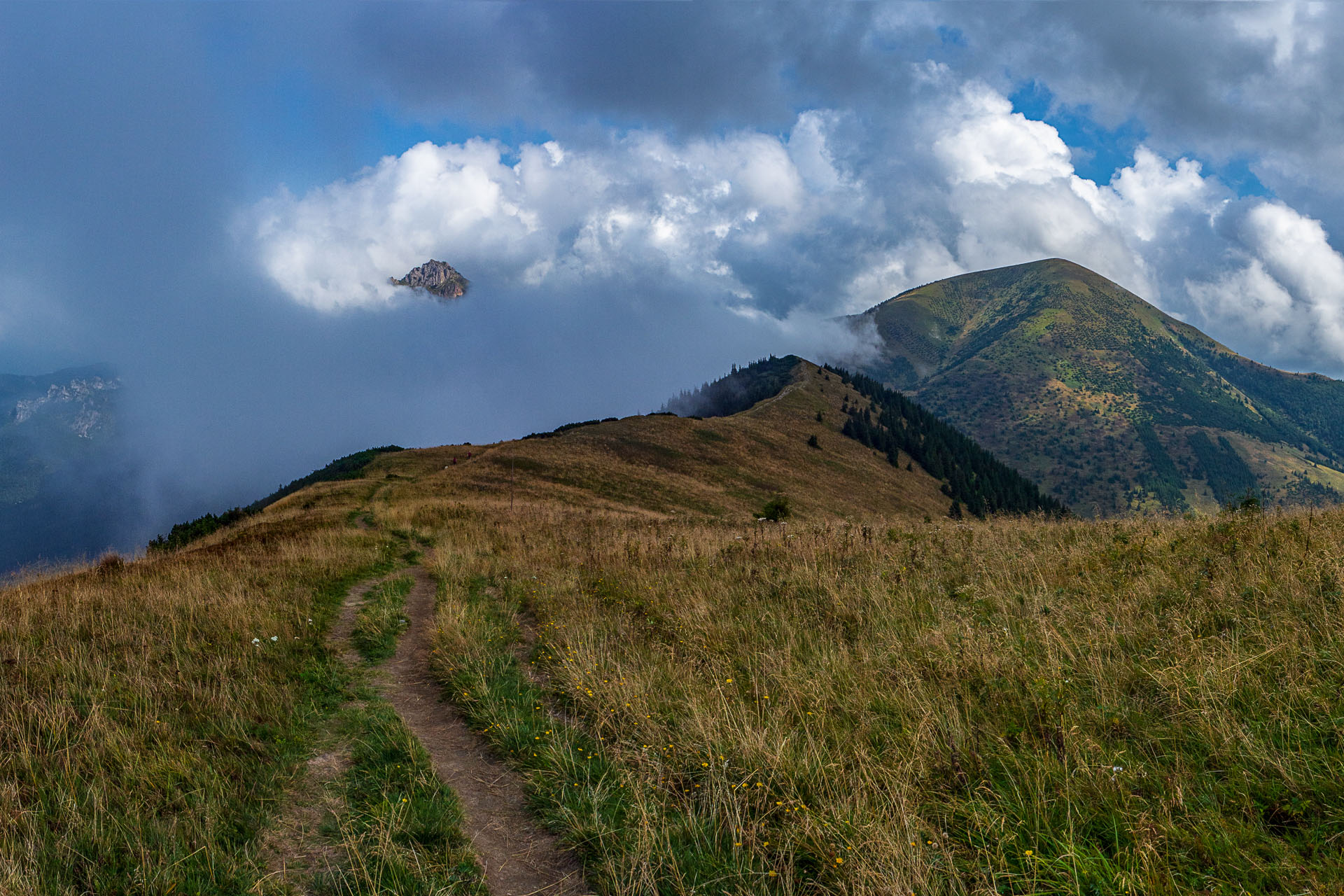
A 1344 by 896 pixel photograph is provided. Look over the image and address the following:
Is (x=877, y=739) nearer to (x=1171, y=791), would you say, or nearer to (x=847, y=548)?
(x=1171, y=791)

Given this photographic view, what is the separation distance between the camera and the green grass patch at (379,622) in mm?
9008

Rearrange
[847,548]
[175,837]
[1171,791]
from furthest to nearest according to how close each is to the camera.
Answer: [847,548] → [175,837] → [1171,791]

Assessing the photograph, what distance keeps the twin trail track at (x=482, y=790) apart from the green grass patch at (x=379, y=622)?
0.69ft

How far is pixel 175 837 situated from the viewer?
13.6 ft

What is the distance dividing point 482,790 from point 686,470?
6206cm

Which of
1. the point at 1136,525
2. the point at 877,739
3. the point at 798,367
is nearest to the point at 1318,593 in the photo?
the point at 877,739

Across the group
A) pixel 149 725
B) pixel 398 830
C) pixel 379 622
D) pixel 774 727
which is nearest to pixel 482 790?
pixel 398 830

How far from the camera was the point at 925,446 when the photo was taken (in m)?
147

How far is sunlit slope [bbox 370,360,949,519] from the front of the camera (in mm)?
46031

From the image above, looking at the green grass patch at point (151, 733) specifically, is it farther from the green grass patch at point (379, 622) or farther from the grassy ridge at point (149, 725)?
the green grass patch at point (379, 622)

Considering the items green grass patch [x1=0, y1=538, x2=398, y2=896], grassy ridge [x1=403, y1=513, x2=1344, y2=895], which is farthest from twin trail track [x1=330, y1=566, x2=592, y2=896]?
green grass patch [x1=0, y1=538, x2=398, y2=896]

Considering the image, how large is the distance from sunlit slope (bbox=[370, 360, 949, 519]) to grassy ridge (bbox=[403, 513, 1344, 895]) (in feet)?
95.0

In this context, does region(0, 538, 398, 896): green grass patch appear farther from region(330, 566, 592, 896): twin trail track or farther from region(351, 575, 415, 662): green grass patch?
region(330, 566, 592, 896): twin trail track

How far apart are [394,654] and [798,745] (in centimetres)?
654
